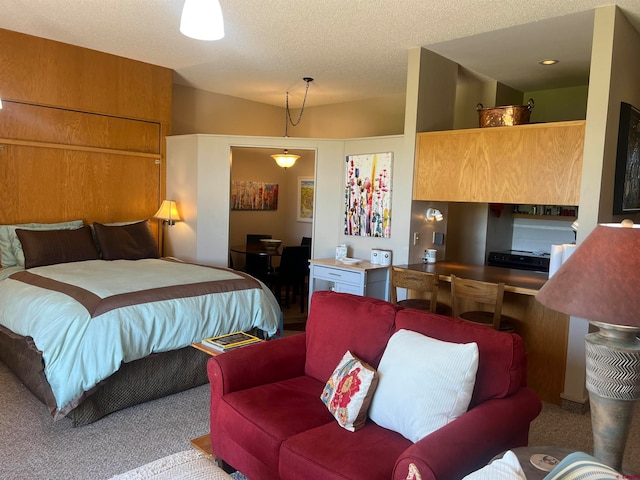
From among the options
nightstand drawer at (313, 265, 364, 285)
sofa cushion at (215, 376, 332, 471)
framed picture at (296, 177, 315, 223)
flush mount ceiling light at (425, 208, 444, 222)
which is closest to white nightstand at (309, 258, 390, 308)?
nightstand drawer at (313, 265, 364, 285)

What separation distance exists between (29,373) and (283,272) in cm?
310

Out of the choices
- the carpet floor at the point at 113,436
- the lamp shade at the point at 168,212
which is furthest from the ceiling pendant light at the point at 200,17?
the lamp shade at the point at 168,212

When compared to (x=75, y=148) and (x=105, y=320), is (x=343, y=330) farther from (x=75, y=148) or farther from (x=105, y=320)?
(x=75, y=148)

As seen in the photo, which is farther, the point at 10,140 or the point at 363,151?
the point at 363,151

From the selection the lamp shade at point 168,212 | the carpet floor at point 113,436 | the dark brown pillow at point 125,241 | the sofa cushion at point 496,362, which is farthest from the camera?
the lamp shade at point 168,212

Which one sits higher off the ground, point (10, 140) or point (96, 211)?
point (10, 140)

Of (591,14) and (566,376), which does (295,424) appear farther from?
(591,14)

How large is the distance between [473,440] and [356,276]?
274 cm

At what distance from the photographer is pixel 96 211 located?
516 cm

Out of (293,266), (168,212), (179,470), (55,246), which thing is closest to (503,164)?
(293,266)

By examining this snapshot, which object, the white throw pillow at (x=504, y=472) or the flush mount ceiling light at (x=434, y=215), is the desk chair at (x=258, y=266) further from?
the white throw pillow at (x=504, y=472)

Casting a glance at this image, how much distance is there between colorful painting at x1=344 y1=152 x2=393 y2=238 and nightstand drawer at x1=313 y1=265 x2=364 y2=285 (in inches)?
22.7

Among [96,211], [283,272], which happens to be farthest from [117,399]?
[283,272]

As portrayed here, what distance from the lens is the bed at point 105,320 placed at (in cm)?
296
